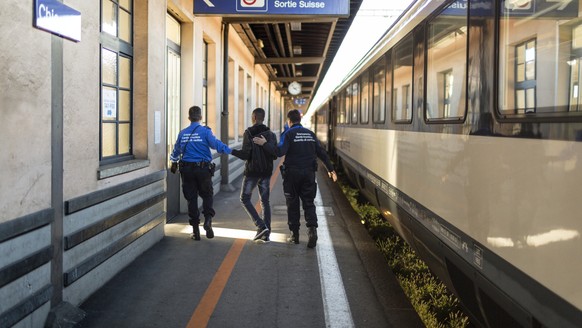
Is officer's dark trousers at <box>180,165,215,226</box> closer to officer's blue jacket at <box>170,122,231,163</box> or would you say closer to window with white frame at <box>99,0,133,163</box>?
officer's blue jacket at <box>170,122,231,163</box>

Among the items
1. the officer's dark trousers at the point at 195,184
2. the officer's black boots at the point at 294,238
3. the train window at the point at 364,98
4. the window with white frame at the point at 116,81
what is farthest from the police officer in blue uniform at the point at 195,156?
the train window at the point at 364,98

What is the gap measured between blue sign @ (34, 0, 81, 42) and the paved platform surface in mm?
2260

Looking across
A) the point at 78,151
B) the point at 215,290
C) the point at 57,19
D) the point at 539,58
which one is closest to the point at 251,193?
the point at 215,290

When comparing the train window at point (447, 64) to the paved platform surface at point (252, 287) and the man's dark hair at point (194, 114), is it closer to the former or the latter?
the paved platform surface at point (252, 287)

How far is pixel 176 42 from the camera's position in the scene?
31.0 ft

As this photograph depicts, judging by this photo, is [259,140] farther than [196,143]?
No

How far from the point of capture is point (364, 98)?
10453 mm

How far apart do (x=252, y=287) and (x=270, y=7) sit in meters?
5.35

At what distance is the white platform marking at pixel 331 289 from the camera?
4.74 metres

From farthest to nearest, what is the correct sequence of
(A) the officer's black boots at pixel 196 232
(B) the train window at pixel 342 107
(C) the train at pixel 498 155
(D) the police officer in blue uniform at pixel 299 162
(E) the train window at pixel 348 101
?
(B) the train window at pixel 342 107 < (E) the train window at pixel 348 101 < (A) the officer's black boots at pixel 196 232 < (D) the police officer in blue uniform at pixel 299 162 < (C) the train at pixel 498 155

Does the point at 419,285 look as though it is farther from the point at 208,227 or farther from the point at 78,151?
the point at 78,151

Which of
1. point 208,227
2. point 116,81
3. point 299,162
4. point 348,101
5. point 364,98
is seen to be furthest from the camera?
point 348,101

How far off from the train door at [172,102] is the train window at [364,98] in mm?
3251

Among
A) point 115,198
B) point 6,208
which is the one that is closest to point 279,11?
point 115,198
